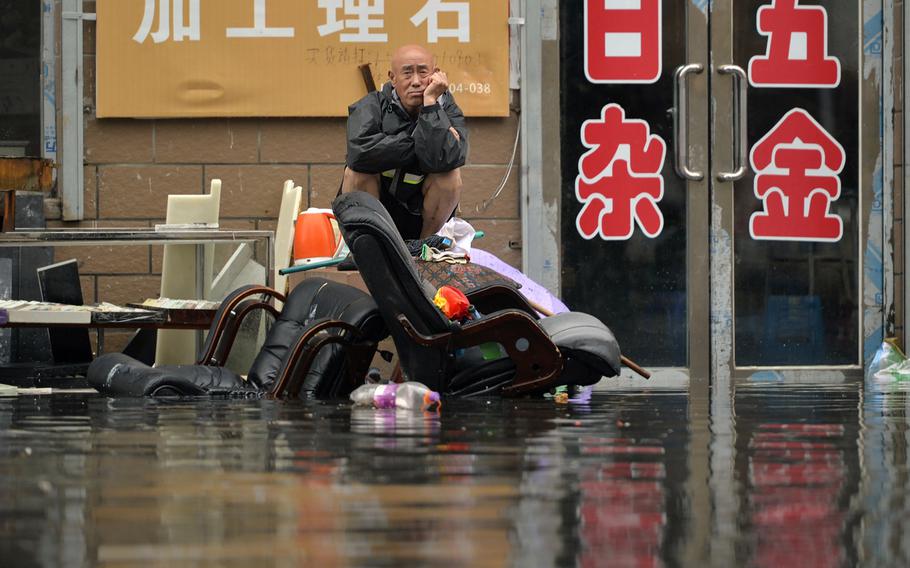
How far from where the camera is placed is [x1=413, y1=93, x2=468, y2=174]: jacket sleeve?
18.3 ft

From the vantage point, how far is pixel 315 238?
644cm

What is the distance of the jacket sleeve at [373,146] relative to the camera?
18.5 feet

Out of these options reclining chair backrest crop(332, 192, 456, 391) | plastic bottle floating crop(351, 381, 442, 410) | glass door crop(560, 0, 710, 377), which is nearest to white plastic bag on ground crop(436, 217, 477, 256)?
reclining chair backrest crop(332, 192, 456, 391)

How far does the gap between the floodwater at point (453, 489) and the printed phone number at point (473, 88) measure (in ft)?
10.1

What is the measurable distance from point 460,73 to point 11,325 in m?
2.44

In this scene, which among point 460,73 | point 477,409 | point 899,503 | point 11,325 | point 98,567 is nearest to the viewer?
point 98,567

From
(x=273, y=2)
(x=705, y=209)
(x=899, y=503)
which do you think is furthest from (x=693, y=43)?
(x=899, y=503)

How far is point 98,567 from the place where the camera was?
170 cm

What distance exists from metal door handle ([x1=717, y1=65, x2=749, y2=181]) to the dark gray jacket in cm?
204

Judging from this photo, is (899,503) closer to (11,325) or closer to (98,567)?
(98,567)

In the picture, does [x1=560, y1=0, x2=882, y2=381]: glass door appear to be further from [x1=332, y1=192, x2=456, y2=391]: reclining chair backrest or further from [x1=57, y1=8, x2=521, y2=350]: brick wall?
[x1=332, y1=192, x2=456, y2=391]: reclining chair backrest

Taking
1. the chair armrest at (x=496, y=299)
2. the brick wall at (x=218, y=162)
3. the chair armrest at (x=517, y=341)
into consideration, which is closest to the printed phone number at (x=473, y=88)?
the brick wall at (x=218, y=162)

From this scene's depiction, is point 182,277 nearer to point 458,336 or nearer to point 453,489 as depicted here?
point 458,336

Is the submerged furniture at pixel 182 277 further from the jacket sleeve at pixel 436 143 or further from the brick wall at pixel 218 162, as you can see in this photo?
the jacket sleeve at pixel 436 143
